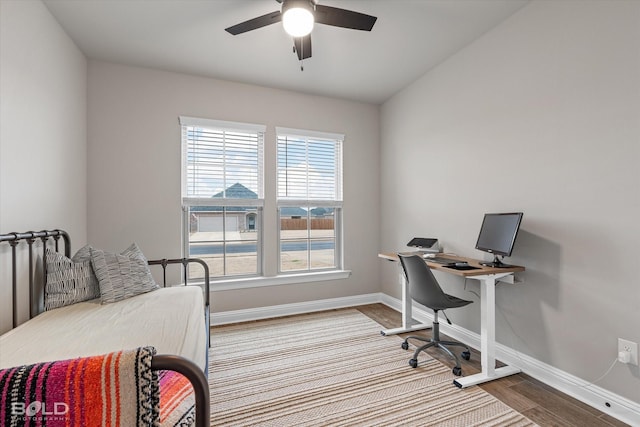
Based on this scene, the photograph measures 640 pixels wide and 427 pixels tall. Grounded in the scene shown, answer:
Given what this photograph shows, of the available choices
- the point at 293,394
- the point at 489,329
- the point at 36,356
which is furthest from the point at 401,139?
the point at 36,356

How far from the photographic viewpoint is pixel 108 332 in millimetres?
1593

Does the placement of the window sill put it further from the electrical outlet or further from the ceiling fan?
the electrical outlet

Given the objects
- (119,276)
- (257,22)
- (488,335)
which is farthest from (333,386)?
(257,22)

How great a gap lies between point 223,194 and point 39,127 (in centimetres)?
169

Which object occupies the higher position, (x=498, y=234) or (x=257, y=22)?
(x=257, y=22)

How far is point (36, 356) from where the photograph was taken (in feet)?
4.32

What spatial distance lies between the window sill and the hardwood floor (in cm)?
173

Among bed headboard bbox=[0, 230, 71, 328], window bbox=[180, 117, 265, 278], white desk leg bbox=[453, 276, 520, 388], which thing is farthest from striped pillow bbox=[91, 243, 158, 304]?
white desk leg bbox=[453, 276, 520, 388]

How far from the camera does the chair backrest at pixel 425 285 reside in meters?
2.43

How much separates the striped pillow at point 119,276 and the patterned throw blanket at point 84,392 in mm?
1718

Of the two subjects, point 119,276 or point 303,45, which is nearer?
point 119,276

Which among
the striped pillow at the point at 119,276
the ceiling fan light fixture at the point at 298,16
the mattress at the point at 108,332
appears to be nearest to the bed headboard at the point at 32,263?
the mattress at the point at 108,332

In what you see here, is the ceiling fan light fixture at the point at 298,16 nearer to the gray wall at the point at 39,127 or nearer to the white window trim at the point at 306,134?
the gray wall at the point at 39,127

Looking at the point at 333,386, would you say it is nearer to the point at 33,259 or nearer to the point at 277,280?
the point at 277,280
